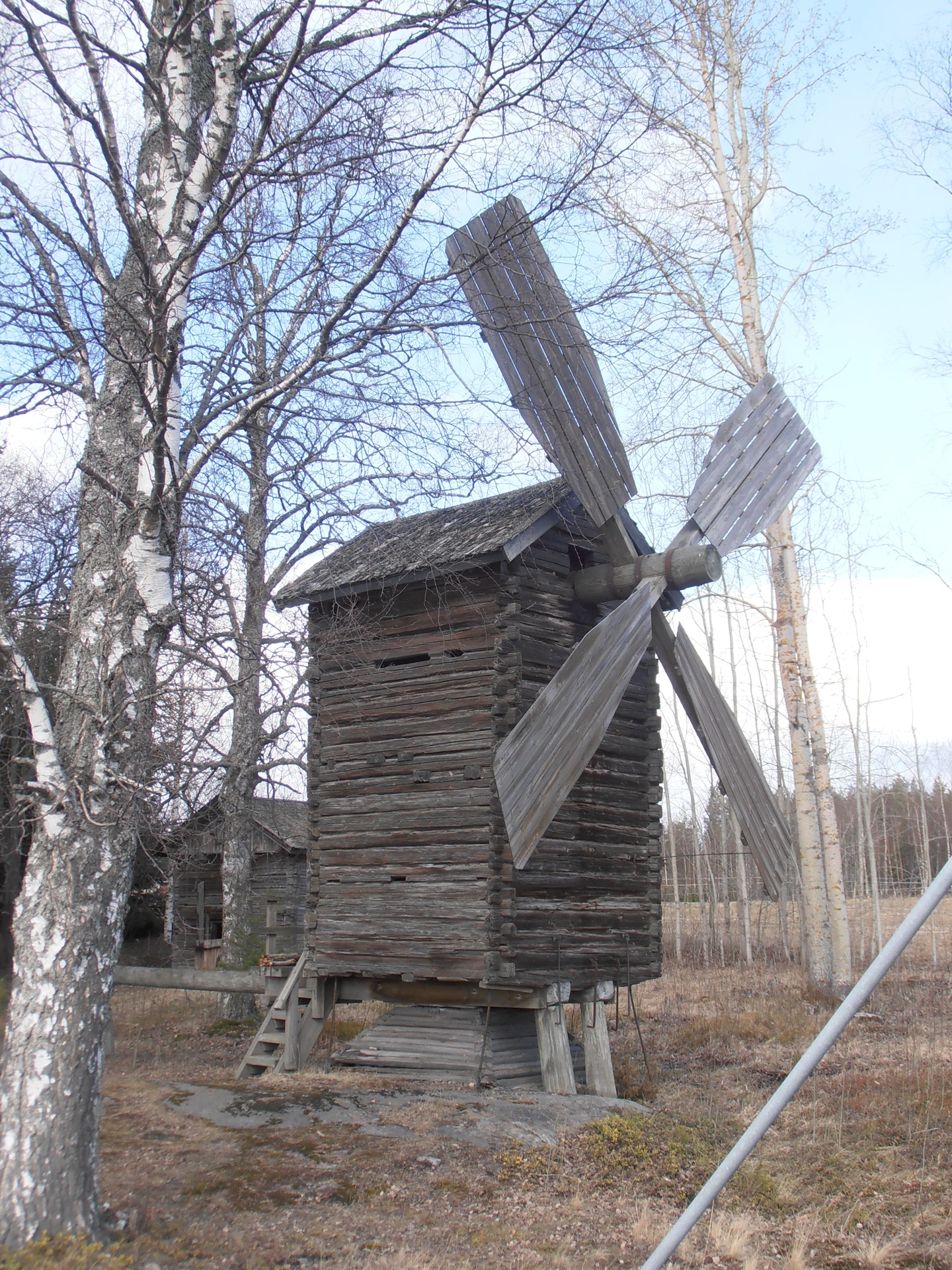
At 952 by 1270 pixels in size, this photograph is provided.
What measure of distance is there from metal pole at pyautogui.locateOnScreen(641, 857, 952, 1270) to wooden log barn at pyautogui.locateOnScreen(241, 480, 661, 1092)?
6900 millimetres

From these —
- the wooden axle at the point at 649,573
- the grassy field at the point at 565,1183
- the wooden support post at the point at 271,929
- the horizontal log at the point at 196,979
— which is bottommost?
the grassy field at the point at 565,1183

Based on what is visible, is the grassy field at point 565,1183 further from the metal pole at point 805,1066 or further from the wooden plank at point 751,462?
the wooden plank at point 751,462

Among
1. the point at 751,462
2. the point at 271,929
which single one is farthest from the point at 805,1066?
the point at 271,929

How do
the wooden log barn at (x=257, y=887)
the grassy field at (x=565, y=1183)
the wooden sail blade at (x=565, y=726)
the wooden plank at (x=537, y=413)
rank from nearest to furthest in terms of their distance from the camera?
the grassy field at (x=565, y=1183) < the wooden sail blade at (x=565, y=726) < the wooden plank at (x=537, y=413) < the wooden log barn at (x=257, y=887)

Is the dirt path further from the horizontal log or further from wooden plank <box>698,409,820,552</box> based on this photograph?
wooden plank <box>698,409,820,552</box>

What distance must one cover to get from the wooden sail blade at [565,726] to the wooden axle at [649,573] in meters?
0.51

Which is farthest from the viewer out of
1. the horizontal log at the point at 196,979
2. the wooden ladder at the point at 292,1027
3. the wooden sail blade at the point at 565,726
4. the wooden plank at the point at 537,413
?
the horizontal log at the point at 196,979

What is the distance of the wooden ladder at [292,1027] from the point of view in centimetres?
1138

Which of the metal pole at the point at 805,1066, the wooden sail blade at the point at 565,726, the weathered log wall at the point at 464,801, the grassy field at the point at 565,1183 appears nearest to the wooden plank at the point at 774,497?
the wooden sail blade at the point at 565,726

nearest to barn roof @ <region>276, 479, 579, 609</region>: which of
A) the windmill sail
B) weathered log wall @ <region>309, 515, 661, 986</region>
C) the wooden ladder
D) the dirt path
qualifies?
weathered log wall @ <region>309, 515, 661, 986</region>

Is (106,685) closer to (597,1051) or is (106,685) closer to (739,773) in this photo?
(739,773)

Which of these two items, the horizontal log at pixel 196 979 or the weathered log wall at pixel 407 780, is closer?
the weathered log wall at pixel 407 780

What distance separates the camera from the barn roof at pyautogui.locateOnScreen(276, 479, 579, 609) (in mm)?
10242

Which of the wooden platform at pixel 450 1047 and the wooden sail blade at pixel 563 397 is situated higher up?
the wooden sail blade at pixel 563 397
